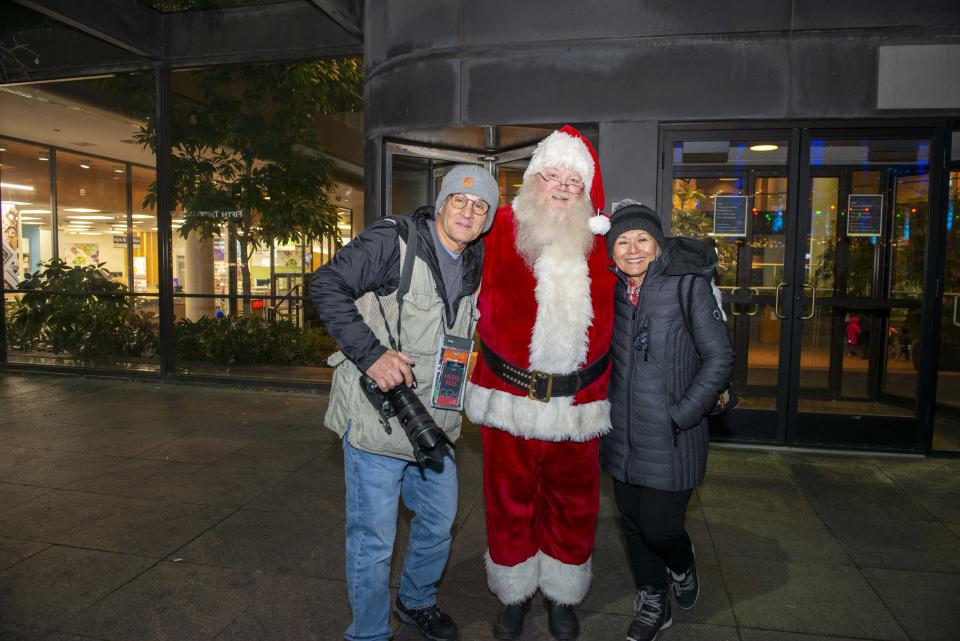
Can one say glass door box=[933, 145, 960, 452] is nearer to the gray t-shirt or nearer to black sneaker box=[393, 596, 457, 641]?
black sneaker box=[393, 596, 457, 641]

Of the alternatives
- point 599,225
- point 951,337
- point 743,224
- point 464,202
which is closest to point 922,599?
point 599,225

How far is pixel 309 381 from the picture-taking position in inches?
296

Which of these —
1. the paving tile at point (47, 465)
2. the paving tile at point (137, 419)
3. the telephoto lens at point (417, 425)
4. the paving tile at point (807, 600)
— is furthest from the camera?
the paving tile at point (137, 419)

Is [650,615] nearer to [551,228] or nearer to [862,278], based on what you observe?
[551,228]

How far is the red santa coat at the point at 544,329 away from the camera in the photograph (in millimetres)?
2693

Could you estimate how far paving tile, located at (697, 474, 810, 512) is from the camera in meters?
4.29

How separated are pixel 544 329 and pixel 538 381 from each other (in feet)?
0.73

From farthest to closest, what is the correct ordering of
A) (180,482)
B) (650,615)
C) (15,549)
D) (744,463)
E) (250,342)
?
1. (250,342)
2. (744,463)
3. (180,482)
4. (15,549)
5. (650,615)

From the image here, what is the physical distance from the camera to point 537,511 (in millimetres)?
2908

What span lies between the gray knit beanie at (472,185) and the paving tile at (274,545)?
2.04 meters

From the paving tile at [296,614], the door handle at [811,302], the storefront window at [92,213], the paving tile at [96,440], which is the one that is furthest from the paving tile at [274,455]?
the storefront window at [92,213]

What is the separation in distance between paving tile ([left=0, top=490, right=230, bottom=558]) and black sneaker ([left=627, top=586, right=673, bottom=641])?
248 centimetres

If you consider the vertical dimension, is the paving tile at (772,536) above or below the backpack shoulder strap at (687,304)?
below

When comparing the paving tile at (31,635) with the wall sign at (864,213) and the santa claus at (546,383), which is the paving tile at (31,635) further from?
the wall sign at (864,213)
